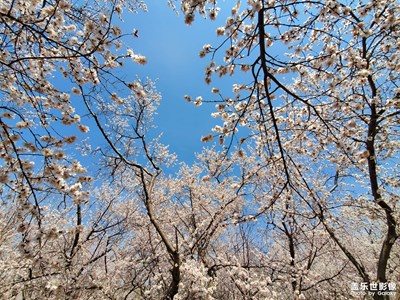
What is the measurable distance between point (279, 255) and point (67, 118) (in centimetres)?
1067

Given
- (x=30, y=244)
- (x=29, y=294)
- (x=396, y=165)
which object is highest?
(x=396, y=165)

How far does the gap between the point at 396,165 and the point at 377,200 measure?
111cm

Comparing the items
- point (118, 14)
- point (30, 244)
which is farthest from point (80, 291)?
point (118, 14)

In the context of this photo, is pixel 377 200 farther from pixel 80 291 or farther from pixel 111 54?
pixel 80 291

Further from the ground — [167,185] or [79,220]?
[167,185]

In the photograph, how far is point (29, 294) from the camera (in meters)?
6.25

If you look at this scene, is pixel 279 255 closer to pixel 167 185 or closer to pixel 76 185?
pixel 167 185

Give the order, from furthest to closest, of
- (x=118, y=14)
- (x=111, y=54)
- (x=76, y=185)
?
(x=111, y=54), (x=118, y=14), (x=76, y=185)

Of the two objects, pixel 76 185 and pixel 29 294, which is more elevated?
pixel 76 185

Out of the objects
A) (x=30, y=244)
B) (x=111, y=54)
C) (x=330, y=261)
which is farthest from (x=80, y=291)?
(x=330, y=261)

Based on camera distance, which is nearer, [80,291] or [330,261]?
[80,291]

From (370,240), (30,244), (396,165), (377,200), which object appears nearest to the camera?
(30,244)

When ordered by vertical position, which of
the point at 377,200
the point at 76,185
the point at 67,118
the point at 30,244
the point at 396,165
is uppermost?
the point at 396,165

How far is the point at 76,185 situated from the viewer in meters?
2.10
